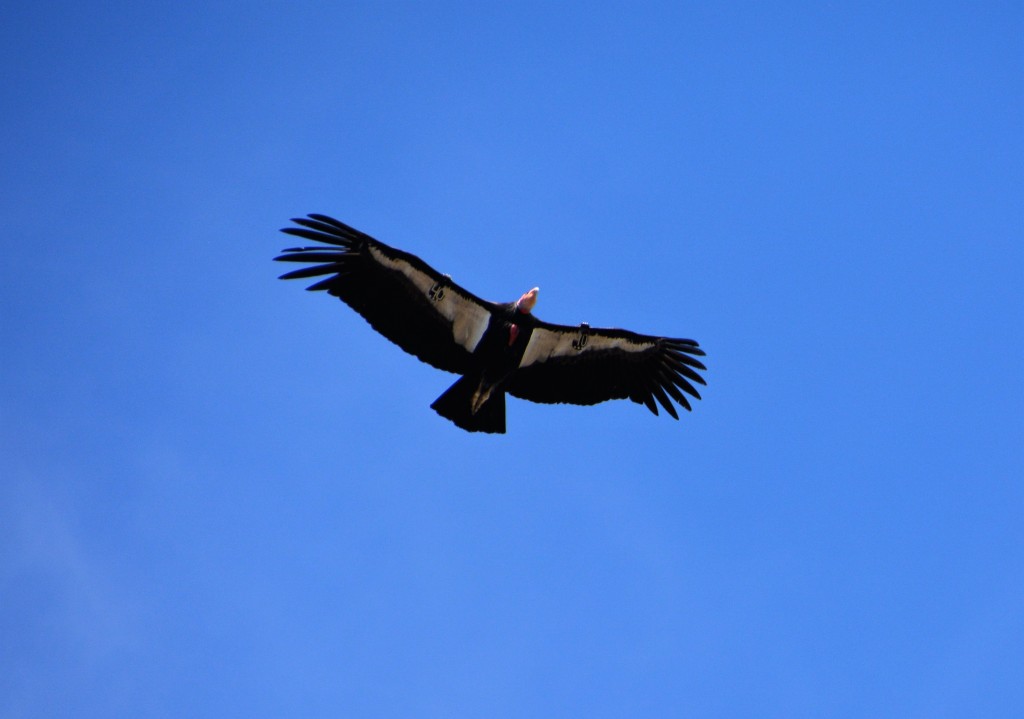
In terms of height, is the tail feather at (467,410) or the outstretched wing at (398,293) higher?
the outstretched wing at (398,293)

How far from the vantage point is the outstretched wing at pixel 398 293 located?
67.6 feet

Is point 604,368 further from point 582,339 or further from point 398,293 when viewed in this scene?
point 398,293

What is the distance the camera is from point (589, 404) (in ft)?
73.4

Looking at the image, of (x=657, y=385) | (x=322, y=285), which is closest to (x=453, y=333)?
(x=322, y=285)

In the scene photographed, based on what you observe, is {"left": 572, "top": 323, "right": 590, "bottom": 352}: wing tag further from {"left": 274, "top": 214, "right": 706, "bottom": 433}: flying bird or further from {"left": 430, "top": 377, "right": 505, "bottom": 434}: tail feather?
{"left": 430, "top": 377, "right": 505, "bottom": 434}: tail feather

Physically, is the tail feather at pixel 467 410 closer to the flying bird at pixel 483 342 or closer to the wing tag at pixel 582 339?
the flying bird at pixel 483 342

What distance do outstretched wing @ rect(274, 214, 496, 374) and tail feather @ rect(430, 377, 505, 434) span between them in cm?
71

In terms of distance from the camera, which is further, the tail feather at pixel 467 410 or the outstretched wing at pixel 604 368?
the outstretched wing at pixel 604 368

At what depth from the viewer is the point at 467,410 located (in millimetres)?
20688

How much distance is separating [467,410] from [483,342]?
137cm

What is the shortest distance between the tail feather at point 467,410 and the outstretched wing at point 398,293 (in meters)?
0.71

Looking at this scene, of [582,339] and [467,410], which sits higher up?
[582,339]

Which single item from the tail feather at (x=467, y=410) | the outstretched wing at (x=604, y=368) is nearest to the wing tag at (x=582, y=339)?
the outstretched wing at (x=604, y=368)

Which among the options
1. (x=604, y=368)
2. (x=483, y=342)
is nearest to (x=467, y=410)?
(x=483, y=342)
